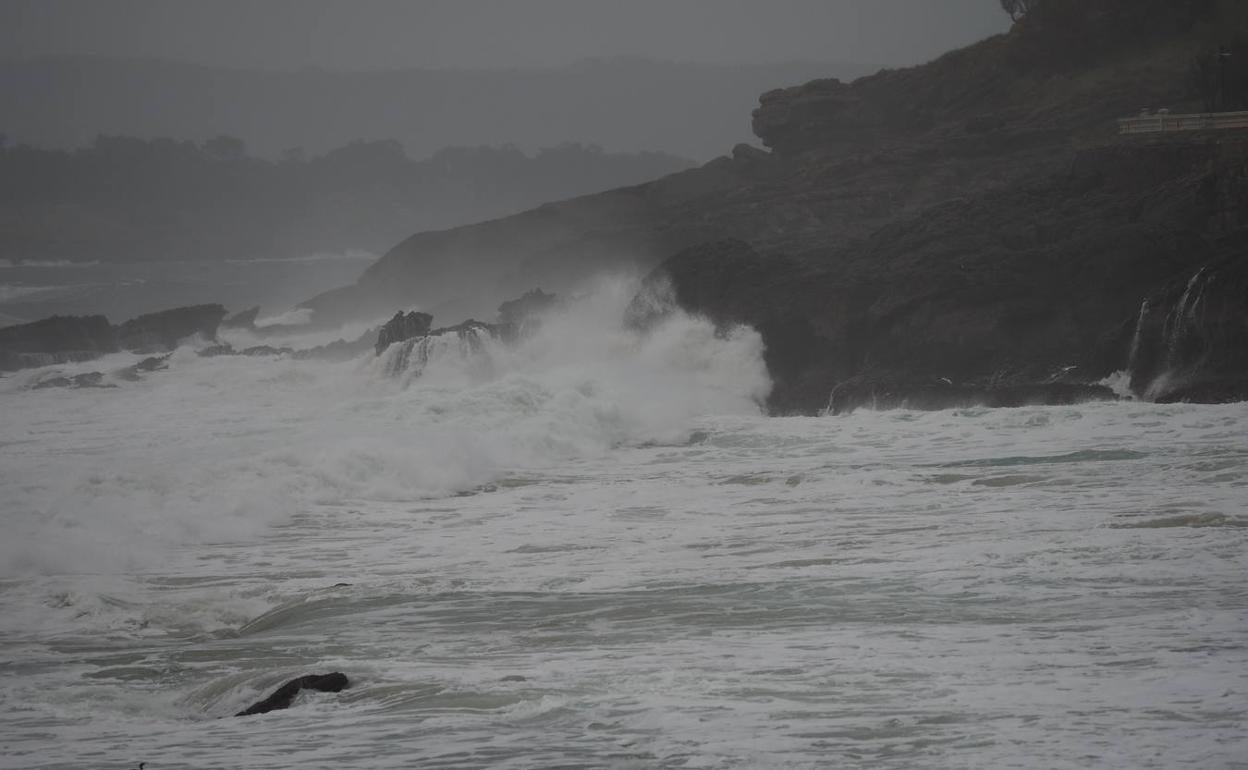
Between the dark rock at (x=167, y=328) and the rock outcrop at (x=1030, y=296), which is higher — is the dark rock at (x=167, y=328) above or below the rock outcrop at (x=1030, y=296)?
above

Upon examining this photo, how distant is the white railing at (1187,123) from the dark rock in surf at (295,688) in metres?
25.4

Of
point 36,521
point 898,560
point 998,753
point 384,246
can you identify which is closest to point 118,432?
point 36,521

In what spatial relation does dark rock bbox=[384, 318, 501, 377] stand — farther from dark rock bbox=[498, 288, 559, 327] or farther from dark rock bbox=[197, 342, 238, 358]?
dark rock bbox=[197, 342, 238, 358]

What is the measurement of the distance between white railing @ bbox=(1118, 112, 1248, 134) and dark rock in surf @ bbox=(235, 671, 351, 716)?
25.4 meters

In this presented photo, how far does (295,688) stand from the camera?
11109 mm

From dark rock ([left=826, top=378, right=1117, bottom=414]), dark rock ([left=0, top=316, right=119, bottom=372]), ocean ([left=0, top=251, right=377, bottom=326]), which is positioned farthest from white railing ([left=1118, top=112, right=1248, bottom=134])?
ocean ([left=0, top=251, right=377, bottom=326])

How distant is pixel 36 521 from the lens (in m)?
18.4

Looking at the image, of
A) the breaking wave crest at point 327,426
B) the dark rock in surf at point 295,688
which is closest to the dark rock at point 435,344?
the breaking wave crest at point 327,426

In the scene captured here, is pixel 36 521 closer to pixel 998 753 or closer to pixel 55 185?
pixel 998 753

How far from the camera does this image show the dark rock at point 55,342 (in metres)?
46.1

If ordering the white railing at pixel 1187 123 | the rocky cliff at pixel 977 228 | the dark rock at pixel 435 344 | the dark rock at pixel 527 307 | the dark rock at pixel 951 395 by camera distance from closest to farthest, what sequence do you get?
the dark rock at pixel 951 395
the rocky cliff at pixel 977 228
the white railing at pixel 1187 123
the dark rock at pixel 435 344
the dark rock at pixel 527 307

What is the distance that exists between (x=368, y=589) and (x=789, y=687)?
5568 mm

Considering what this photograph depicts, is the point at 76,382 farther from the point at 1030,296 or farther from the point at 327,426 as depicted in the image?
the point at 1030,296

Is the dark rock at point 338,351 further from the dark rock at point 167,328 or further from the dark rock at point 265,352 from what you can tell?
the dark rock at point 167,328
